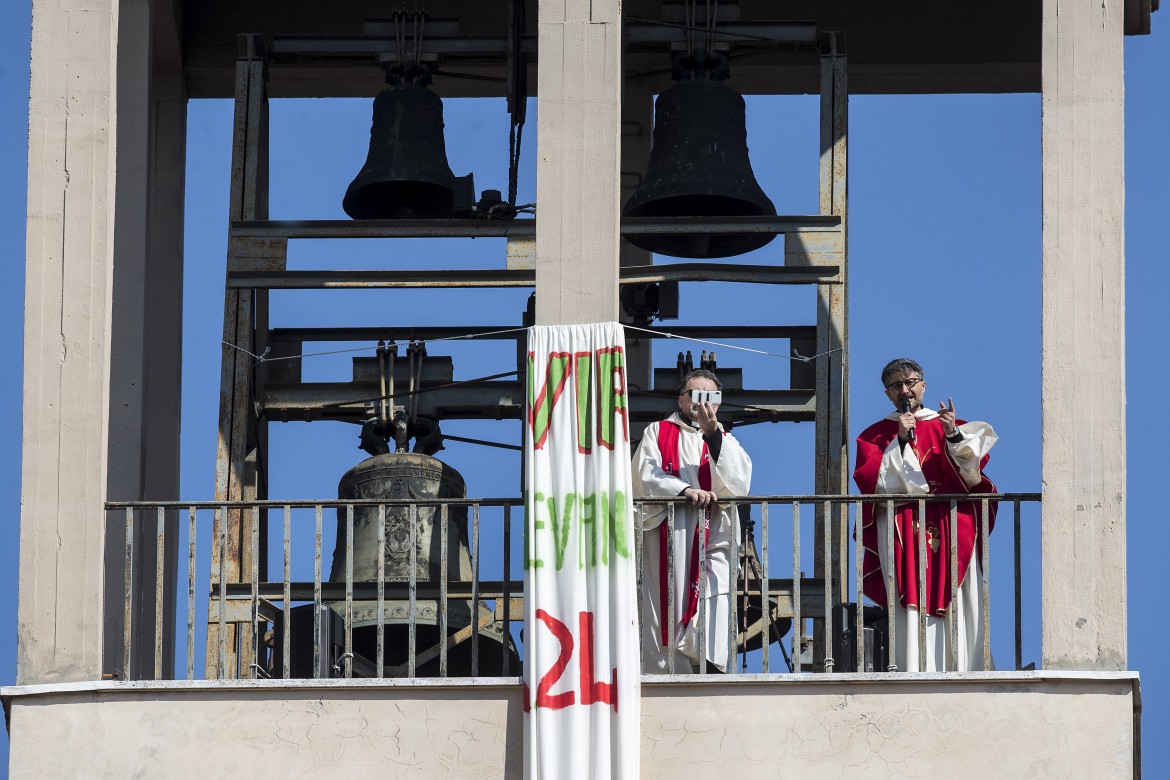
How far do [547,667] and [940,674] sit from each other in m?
1.68

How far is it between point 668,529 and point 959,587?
133 centimetres

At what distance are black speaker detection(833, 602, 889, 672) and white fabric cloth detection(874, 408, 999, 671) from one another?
7 cm

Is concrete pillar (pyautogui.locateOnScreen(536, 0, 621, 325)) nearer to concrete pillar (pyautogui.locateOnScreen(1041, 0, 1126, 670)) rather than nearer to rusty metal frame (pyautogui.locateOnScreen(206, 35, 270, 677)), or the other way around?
concrete pillar (pyautogui.locateOnScreen(1041, 0, 1126, 670))

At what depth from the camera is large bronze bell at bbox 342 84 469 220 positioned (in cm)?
1773

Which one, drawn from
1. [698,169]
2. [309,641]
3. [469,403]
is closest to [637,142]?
[698,169]

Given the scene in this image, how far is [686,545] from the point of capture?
15.6m

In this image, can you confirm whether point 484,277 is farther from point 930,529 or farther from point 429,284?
point 930,529

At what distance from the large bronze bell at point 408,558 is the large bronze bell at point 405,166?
1.42 m

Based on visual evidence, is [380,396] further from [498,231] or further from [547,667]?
[547,667]

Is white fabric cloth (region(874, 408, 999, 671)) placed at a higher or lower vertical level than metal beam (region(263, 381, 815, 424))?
lower

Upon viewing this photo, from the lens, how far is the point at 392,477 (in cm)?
1716

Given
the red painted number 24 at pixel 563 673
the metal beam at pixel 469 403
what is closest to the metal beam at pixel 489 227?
the metal beam at pixel 469 403

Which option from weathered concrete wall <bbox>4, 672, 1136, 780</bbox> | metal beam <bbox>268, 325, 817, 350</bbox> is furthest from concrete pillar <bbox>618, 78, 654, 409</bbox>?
weathered concrete wall <bbox>4, 672, 1136, 780</bbox>

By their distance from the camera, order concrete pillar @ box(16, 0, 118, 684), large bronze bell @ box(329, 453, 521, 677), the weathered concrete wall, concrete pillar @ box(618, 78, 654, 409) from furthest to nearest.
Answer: concrete pillar @ box(618, 78, 654, 409), large bronze bell @ box(329, 453, 521, 677), concrete pillar @ box(16, 0, 118, 684), the weathered concrete wall
